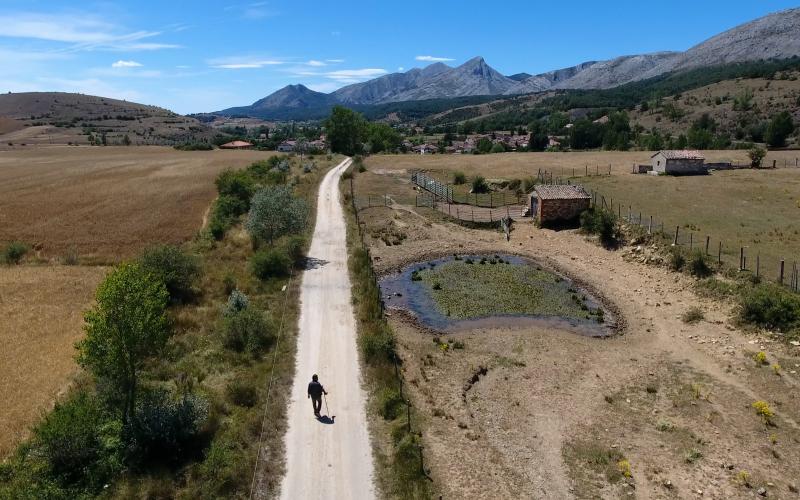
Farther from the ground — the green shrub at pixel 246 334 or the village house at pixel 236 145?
the village house at pixel 236 145

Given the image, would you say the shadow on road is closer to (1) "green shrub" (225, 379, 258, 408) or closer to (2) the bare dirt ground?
(2) the bare dirt ground

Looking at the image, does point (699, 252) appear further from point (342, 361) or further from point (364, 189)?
point (364, 189)

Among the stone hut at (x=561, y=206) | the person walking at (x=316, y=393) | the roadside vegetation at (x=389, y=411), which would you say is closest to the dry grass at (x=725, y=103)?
the stone hut at (x=561, y=206)

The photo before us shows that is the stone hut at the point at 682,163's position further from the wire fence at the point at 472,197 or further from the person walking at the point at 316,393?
the person walking at the point at 316,393

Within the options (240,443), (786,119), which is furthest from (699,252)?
(786,119)

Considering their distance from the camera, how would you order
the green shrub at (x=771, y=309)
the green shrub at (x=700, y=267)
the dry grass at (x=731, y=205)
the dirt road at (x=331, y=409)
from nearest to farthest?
the dirt road at (x=331, y=409) < the green shrub at (x=771, y=309) < the green shrub at (x=700, y=267) < the dry grass at (x=731, y=205)
